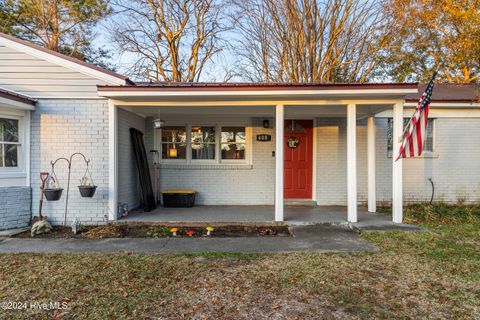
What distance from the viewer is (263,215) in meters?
6.98

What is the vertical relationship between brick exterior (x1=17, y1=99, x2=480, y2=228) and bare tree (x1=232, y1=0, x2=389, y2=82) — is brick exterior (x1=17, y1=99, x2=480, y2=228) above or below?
below

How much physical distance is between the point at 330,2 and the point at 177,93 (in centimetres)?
1230

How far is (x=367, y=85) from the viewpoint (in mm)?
5762

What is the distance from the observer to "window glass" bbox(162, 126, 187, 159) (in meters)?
8.69

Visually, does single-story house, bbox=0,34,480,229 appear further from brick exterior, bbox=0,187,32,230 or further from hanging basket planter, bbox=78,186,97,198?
hanging basket planter, bbox=78,186,97,198

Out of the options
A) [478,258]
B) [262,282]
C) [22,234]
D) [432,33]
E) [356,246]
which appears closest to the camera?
[262,282]

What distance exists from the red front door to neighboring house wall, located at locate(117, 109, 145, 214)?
421 cm

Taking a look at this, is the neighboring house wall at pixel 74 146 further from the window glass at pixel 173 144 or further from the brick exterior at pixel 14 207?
the window glass at pixel 173 144


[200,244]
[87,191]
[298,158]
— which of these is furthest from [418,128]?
[87,191]

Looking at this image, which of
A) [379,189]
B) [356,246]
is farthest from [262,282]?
[379,189]

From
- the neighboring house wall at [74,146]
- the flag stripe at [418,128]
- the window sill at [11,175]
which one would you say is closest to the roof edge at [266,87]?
the flag stripe at [418,128]

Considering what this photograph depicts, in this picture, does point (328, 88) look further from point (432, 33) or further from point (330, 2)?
point (330, 2)

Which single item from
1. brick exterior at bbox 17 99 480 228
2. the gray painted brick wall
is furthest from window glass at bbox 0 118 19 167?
the gray painted brick wall

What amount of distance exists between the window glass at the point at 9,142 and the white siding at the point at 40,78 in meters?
0.74
